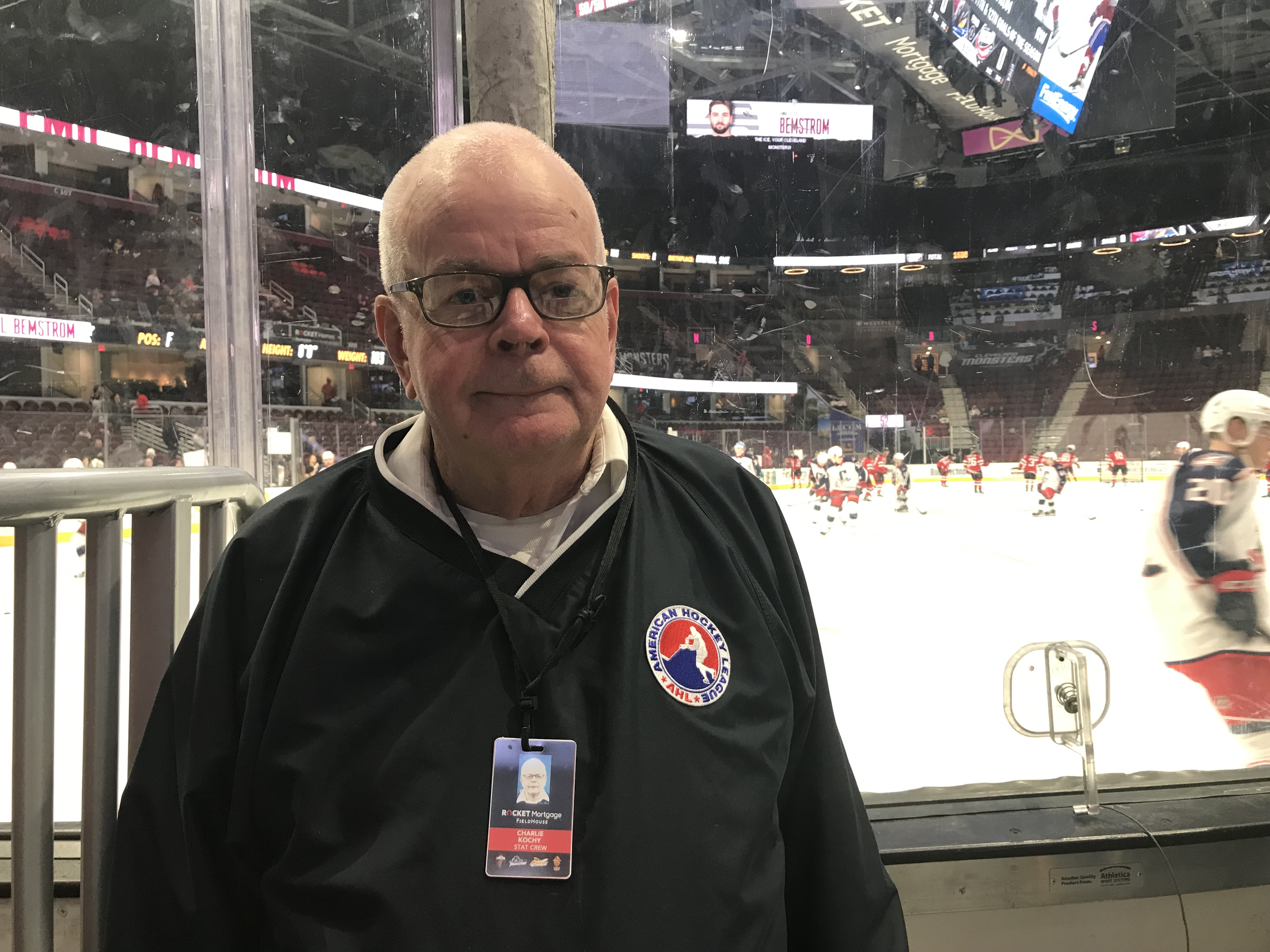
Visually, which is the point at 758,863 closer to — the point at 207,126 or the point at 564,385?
the point at 564,385

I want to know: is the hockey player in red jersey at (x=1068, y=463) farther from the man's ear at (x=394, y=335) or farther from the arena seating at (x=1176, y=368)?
the man's ear at (x=394, y=335)

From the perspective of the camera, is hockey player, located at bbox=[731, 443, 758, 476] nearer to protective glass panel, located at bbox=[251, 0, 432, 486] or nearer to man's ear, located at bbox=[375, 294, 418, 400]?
protective glass panel, located at bbox=[251, 0, 432, 486]

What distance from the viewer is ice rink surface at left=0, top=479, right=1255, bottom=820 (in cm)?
188

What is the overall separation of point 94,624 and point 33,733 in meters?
0.14

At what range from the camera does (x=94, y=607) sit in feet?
2.74

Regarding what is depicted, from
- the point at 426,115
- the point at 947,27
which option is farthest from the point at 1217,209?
the point at 426,115

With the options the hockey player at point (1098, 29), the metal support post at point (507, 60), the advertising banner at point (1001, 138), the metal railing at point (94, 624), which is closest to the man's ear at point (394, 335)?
the metal railing at point (94, 624)

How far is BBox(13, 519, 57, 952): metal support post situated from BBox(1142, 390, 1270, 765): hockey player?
2.37 meters

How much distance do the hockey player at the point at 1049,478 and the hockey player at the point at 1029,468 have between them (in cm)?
1

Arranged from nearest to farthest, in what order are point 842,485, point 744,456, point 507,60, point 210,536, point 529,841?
point 529,841 < point 210,536 < point 507,60 < point 744,456 < point 842,485

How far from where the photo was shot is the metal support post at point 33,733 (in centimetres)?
71

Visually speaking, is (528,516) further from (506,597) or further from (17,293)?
(17,293)

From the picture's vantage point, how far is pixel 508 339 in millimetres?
732

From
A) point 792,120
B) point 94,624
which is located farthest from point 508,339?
point 792,120
